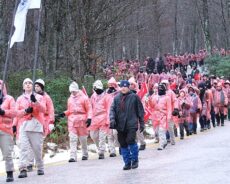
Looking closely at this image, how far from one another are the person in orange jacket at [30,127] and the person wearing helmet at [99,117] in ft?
10.2

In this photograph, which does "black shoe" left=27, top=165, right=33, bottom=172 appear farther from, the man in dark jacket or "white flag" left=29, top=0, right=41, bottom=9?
"white flag" left=29, top=0, right=41, bottom=9

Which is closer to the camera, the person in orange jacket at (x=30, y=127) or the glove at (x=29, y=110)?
the glove at (x=29, y=110)

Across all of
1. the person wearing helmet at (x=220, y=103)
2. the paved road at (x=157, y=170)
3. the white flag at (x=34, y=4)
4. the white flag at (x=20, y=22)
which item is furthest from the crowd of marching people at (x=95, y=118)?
the person wearing helmet at (x=220, y=103)

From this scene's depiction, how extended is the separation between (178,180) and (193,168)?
4.85 feet

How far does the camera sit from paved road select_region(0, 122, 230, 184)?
1093 centimetres

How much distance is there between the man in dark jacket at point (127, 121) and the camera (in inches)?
488

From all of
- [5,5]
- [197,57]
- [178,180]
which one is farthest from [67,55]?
[197,57]

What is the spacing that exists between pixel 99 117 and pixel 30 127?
3.60m

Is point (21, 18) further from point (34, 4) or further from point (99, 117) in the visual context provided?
point (99, 117)

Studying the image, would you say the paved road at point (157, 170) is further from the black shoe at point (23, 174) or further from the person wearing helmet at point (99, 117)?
the person wearing helmet at point (99, 117)

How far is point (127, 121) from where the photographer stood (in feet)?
40.8

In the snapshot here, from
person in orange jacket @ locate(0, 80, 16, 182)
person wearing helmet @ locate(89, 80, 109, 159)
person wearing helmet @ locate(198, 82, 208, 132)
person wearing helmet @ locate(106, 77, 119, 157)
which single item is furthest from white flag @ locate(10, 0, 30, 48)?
→ person wearing helmet @ locate(198, 82, 208, 132)

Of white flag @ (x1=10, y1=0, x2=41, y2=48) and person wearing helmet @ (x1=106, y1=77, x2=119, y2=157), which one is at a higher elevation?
white flag @ (x1=10, y1=0, x2=41, y2=48)

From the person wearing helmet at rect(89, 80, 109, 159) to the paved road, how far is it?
2.79 feet
